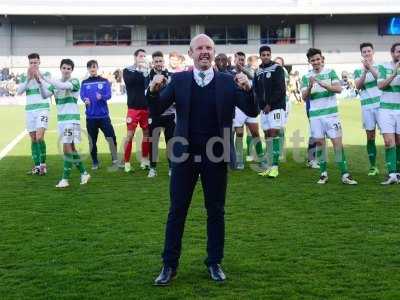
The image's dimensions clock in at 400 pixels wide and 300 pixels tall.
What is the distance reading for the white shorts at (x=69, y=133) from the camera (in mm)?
10164

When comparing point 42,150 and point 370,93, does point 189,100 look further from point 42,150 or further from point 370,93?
point 42,150

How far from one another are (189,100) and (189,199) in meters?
0.83

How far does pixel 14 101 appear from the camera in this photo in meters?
37.2

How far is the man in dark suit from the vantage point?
18.1 feet

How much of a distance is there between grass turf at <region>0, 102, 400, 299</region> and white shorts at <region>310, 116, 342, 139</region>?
2.45 feet

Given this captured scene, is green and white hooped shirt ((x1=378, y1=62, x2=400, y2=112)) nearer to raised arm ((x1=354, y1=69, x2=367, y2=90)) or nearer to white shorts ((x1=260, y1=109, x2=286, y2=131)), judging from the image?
raised arm ((x1=354, y1=69, x2=367, y2=90))

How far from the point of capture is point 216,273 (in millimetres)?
5520

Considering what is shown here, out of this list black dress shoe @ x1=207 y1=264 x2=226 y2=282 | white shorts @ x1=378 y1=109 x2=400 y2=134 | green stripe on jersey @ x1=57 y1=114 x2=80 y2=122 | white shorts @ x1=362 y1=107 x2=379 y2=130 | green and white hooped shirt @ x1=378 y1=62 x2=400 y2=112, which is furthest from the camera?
white shorts @ x1=362 y1=107 x2=379 y2=130

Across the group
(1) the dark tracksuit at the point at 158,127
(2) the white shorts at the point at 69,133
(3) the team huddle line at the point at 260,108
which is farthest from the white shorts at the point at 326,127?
(2) the white shorts at the point at 69,133

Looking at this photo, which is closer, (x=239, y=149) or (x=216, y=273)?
(x=216, y=273)

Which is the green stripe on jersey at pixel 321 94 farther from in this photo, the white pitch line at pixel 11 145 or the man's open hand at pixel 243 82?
the white pitch line at pixel 11 145
